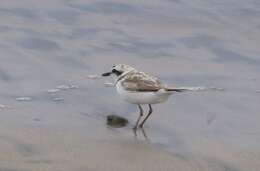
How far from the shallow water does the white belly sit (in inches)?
10.2

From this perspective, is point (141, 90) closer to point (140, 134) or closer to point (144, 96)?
point (144, 96)

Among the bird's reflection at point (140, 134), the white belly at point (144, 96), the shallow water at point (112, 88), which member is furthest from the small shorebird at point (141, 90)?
the shallow water at point (112, 88)

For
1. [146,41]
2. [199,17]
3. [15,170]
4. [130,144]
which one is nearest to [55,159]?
[15,170]

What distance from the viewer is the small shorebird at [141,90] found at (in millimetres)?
7988

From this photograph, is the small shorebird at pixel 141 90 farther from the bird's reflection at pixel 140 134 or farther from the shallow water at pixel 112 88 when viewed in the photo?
the shallow water at pixel 112 88

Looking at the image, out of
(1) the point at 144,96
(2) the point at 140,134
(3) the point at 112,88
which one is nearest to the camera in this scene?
(2) the point at 140,134

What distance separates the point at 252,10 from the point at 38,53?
3.93 metres

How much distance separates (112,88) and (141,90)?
1326mm

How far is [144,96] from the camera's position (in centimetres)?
811

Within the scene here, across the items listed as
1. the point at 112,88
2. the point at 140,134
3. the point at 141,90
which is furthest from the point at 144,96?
the point at 112,88

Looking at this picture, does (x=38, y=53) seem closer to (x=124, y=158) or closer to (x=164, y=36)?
(x=164, y=36)

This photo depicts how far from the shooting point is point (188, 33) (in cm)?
1169

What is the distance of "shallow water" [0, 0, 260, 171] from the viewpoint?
7254 millimetres

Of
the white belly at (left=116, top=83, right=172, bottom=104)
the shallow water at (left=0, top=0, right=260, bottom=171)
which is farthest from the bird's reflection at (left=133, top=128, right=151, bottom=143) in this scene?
the white belly at (left=116, top=83, right=172, bottom=104)
